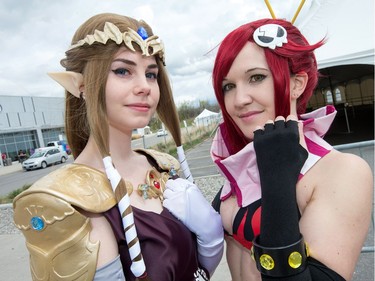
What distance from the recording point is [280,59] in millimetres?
1233

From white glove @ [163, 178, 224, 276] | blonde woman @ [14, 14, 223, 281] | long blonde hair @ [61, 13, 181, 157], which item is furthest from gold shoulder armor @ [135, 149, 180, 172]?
long blonde hair @ [61, 13, 181, 157]

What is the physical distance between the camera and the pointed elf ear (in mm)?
1358

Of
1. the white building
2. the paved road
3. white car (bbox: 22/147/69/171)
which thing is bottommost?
the paved road

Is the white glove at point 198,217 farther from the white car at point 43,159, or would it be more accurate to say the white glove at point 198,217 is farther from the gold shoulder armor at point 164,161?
the white car at point 43,159

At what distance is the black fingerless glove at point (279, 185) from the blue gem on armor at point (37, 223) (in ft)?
2.44

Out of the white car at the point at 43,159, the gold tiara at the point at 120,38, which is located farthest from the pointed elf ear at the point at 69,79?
the white car at the point at 43,159

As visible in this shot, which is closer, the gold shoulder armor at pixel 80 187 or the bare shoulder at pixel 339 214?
the bare shoulder at pixel 339 214

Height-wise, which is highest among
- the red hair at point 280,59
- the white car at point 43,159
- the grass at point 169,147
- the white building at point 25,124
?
the white building at point 25,124

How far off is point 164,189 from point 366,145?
1973 mm

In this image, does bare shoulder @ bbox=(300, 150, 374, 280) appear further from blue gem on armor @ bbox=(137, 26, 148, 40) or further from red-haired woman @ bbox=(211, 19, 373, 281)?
blue gem on armor @ bbox=(137, 26, 148, 40)

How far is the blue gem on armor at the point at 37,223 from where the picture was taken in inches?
41.7

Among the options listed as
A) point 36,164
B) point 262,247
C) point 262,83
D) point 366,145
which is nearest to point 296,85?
point 262,83

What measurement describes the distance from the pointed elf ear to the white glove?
25.2 inches

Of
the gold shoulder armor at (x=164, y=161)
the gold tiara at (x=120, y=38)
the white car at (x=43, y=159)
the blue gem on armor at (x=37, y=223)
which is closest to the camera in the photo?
the blue gem on armor at (x=37, y=223)
